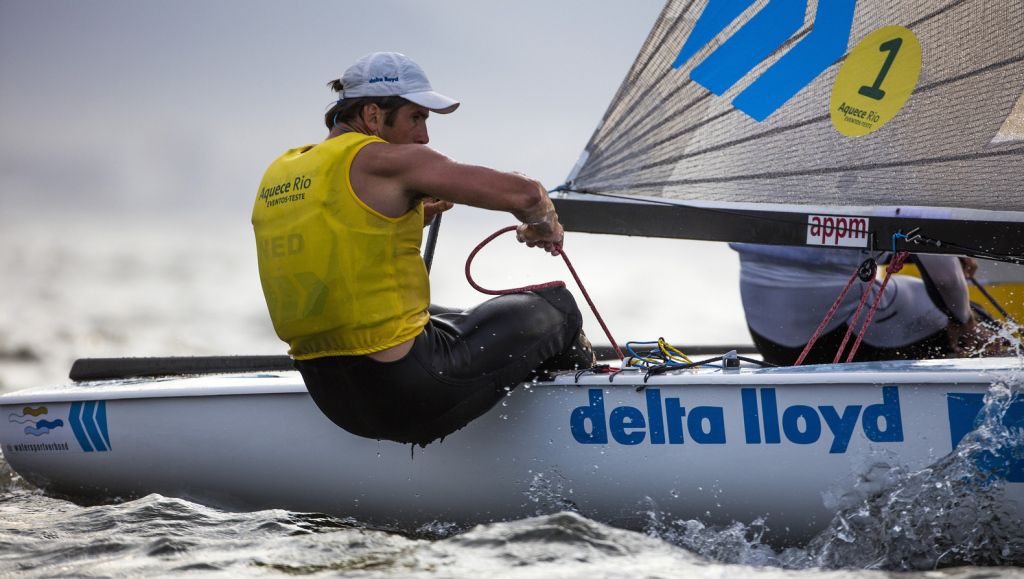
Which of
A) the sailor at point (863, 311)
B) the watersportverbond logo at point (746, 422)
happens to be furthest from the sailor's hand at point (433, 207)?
the sailor at point (863, 311)

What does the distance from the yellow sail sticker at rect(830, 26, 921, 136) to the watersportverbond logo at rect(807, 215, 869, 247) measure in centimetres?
24

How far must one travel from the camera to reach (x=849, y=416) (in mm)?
2268

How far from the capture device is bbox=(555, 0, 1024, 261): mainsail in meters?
2.68

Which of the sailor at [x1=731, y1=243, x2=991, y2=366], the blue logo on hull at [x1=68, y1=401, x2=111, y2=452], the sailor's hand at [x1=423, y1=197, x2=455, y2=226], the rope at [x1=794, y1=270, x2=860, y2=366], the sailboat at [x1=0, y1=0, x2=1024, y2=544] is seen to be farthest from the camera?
the sailor at [x1=731, y1=243, x2=991, y2=366]

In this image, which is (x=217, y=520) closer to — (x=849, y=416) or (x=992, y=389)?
(x=849, y=416)

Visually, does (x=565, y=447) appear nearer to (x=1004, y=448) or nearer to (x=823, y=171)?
(x=1004, y=448)

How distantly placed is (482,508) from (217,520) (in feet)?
2.10

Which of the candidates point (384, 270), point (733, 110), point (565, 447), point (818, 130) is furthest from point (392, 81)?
point (818, 130)

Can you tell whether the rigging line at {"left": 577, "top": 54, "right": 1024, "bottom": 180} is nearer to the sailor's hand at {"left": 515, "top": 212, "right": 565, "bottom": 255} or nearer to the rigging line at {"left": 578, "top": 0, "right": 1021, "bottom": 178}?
the rigging line at {"left": 578, "top": 0, "right": 1021, "bottom": 178}

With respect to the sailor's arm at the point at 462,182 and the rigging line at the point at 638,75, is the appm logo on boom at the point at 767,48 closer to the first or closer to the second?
the rigging line at the point at 638,75

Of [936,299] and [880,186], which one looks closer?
[880,186]

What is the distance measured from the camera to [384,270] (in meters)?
2.25

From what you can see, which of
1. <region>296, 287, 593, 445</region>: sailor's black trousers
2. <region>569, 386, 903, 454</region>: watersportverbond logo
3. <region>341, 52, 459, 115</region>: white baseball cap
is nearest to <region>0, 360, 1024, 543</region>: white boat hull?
<region>569, 386, 903, 454</region>: watersportverbond logo

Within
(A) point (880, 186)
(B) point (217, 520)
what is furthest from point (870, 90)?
(B) point (217, 520)
